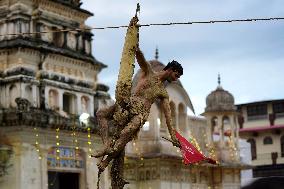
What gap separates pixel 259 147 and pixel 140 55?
45311 millimetres

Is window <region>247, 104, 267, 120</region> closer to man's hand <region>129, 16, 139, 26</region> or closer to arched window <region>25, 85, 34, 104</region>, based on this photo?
arched window <region>25, 85, 34, 104</region>

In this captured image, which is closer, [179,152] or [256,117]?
[179,152]

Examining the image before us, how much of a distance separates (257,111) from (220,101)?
A: 17900 mm

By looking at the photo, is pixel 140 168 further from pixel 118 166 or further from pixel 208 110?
pixel 118 166

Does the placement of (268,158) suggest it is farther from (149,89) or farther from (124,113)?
(124,113)

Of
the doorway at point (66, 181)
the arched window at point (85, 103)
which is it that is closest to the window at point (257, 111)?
the arched window at point (85, 103)

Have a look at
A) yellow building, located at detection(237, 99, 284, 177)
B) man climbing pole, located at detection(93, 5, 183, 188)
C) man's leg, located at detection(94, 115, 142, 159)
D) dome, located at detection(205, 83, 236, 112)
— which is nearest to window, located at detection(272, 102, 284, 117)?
yellow building, located at detection(237, 99, 284, 177)

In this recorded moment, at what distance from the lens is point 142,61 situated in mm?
8453

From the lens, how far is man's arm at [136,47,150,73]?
330 inches

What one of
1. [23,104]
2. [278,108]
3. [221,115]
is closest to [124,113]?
[23,104]

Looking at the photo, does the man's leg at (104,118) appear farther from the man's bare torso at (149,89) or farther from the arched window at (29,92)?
the arched window at (29,92)

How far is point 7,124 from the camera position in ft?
83.6

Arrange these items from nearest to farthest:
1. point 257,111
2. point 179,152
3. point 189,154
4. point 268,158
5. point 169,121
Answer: point 169,121 → point 189,154 → point 179,152 → point 268,158 → point 257,111

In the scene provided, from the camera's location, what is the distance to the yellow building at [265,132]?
51219 mm
